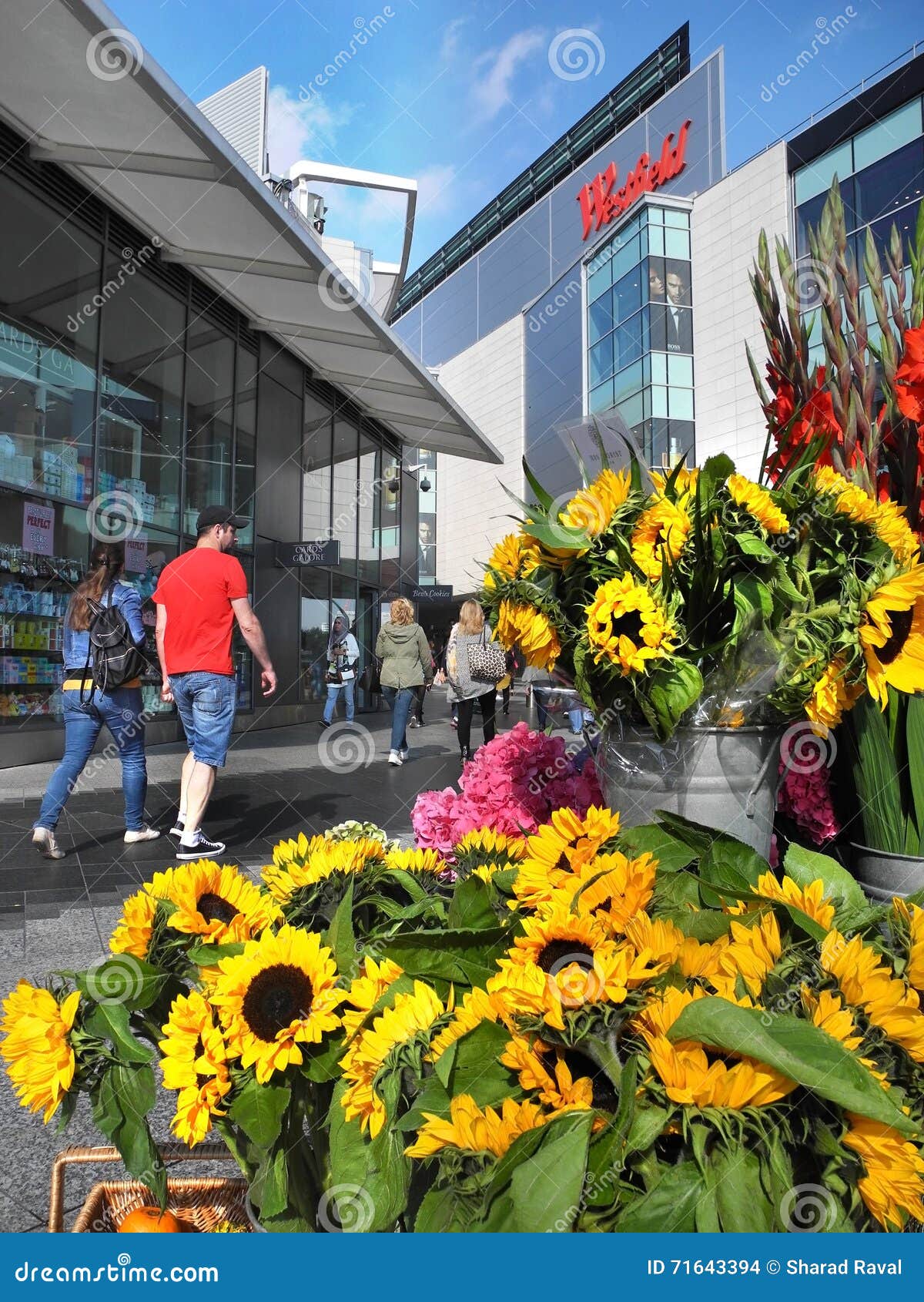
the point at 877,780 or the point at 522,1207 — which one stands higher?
the point at 877,780

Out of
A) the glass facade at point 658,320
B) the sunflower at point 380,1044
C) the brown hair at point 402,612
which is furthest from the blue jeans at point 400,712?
the glass facade at point 658,320

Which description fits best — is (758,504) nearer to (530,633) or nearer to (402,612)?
(530,633)

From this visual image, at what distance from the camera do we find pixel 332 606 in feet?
55.2

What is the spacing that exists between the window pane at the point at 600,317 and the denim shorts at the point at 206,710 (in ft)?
94.5

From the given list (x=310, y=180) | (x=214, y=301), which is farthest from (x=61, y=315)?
(x=310, y=180)

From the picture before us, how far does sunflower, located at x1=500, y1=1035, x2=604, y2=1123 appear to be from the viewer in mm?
624

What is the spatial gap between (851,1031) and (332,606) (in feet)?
53.9

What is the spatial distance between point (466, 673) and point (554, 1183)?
9.02 metres

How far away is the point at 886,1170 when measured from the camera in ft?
1.88

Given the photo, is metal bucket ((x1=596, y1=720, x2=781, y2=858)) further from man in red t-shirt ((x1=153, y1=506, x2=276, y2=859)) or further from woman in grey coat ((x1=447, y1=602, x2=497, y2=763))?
woman in grey coat ((x1=447, y1=602, x2=497, y2=763))

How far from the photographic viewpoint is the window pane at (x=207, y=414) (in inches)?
483

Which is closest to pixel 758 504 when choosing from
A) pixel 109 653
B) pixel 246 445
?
pixel 109 653

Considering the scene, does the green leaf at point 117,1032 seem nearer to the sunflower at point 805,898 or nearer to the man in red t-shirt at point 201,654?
the sunflower at point 805,898

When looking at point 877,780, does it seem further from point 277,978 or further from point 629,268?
point 629,268
